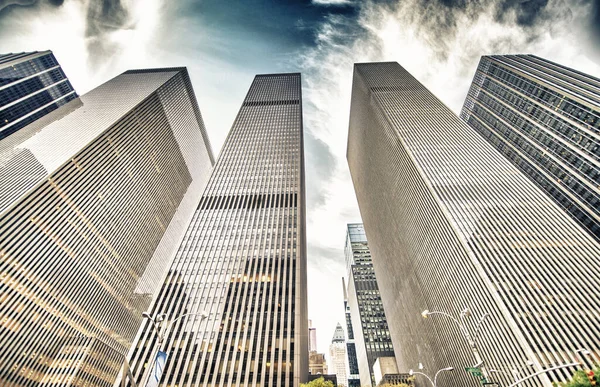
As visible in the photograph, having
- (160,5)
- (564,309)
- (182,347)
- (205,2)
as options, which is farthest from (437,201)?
(160,5)

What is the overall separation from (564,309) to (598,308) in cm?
418

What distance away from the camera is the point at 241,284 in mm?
67500

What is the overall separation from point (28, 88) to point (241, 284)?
14730cm

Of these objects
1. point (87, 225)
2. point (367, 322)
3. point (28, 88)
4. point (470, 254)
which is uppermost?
point (28, 88)

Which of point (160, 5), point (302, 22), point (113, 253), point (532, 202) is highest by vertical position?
point (302, 22)

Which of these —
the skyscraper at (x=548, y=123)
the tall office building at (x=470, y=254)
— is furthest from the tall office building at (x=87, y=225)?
the skyscraper at (x=548, y=123)

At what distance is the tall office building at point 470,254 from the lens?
41656 mm

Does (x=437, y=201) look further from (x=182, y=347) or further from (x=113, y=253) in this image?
(x=113, y=253)

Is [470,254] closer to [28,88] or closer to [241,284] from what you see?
[241,284]

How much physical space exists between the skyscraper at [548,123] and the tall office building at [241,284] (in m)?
72.9

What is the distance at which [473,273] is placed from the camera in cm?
5019

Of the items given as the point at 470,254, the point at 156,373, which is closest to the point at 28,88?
the point at 156,373

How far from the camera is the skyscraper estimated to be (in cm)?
7494

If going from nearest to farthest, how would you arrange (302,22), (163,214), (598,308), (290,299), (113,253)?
(598,308)
(290,299)
(302,22)
(113,253)
(163,214)
